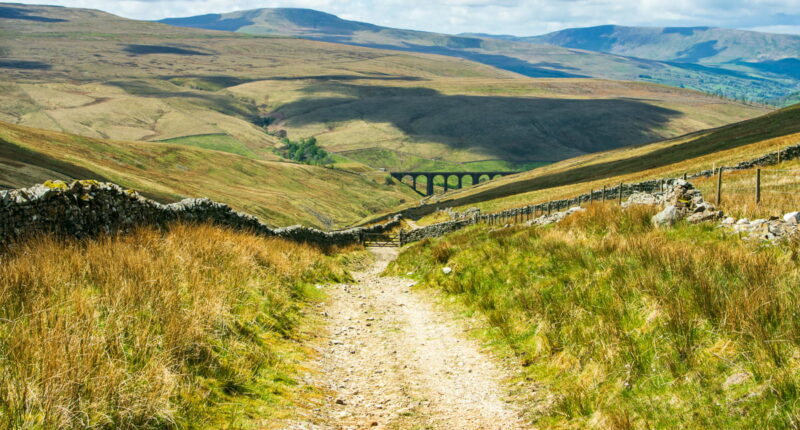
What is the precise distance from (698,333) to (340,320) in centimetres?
814

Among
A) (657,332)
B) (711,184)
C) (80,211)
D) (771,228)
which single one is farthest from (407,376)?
(711,184)

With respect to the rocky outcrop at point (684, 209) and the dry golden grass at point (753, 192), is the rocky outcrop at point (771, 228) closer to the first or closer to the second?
the rocky outcrop at point (684, 209)

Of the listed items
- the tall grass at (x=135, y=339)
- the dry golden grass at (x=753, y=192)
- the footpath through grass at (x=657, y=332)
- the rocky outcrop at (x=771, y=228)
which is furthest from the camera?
the dry golden grass at (x=753, y=192)

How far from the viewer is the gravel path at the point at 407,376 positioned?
7453mm

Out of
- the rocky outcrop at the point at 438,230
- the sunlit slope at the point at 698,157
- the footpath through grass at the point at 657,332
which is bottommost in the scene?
the rocky outcrop at the point at 438,230

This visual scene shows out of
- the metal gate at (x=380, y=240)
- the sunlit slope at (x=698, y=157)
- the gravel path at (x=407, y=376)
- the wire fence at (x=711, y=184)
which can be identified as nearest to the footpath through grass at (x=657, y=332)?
the gravel path at (x=407, y=376)

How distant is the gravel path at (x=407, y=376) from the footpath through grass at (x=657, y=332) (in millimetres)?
627

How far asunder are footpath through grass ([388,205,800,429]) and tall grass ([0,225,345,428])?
153 inches

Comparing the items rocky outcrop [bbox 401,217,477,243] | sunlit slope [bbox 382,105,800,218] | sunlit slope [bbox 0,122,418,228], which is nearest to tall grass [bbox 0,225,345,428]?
rocky outcrop [bbox 401,217,477,243]

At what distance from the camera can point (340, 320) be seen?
1373 cm

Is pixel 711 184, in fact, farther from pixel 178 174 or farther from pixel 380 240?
pixel 178 174

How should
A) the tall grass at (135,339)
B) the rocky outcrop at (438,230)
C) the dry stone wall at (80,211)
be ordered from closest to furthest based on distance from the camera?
the tall grass at (135,339) → the dry stone wall at (80,211) → the rocky outcrop at (438,230)

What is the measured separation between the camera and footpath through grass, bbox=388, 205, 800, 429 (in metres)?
6.20

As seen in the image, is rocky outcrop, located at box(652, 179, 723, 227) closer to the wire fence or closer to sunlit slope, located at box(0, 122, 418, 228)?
the wire fence
